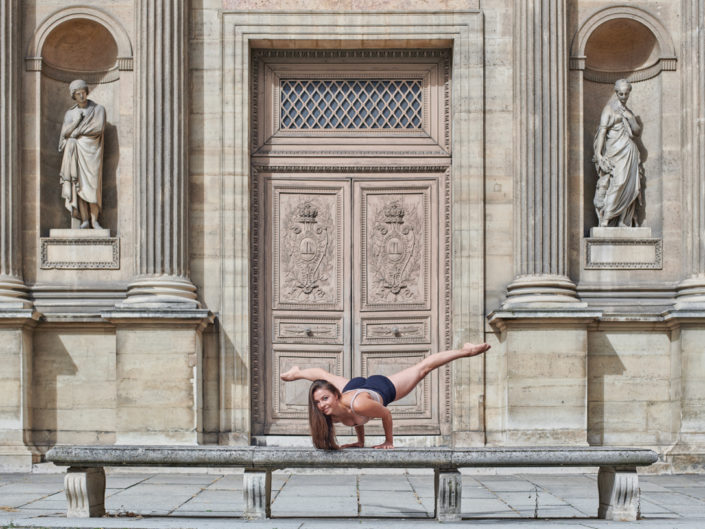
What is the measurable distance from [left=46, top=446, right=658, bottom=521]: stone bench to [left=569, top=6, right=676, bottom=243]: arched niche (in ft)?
20.6

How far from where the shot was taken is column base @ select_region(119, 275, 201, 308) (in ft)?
49.5

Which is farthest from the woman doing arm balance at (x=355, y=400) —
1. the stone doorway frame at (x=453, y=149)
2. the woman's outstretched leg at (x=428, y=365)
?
the stone doorway frame at (x=453, y=149)

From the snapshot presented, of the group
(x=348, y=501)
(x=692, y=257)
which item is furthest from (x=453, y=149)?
(x=348, y=501)

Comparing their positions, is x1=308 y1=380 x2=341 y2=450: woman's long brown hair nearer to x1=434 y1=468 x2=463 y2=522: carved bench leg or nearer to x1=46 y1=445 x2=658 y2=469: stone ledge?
x1=46 y1=445 x2=658 y2=469: stone ledge

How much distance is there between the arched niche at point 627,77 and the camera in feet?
52.7

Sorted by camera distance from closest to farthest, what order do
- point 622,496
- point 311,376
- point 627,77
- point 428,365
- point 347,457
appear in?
1. point 347,457
2. point 622,496
3. point 428,365
4. point 311,376
5. point 627,77

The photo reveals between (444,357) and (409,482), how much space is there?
3.55 m

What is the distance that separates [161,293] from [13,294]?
1924mm

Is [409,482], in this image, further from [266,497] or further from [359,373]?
[266,497]

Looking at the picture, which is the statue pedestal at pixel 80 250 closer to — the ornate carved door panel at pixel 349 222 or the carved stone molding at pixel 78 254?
the carved stone molding at pixel 78 254

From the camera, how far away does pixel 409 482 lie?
13.6 m

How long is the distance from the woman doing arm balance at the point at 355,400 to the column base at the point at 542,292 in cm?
475

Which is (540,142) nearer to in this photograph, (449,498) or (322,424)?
(449,498)

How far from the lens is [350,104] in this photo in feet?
53.8
